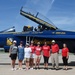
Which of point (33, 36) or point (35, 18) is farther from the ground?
point (35, 18)

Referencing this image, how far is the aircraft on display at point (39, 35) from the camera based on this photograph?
17281 mm

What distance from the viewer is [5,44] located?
758 inches

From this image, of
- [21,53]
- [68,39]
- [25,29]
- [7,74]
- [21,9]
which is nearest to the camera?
[7,74]

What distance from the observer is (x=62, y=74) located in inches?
486

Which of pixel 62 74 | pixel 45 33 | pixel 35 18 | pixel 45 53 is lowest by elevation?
pixel 62 74

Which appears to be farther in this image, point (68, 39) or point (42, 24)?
point (42, 24)

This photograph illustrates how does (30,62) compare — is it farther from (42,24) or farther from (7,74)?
(42,24)

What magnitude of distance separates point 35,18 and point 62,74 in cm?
836

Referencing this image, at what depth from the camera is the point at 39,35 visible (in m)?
17.8

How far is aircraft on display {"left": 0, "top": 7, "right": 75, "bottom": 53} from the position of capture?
17.3m

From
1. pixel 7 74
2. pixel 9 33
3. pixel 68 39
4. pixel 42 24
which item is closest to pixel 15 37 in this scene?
pixel 9 33

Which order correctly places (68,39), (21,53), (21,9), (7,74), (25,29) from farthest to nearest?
1. (21,9)
2. (25,29)
3. (68,39)
4. (21,53)
5. (7,74)

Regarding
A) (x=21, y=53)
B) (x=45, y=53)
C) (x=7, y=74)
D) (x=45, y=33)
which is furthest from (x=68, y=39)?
(x=7, y=74)

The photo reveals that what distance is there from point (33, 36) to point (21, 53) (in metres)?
3.89
